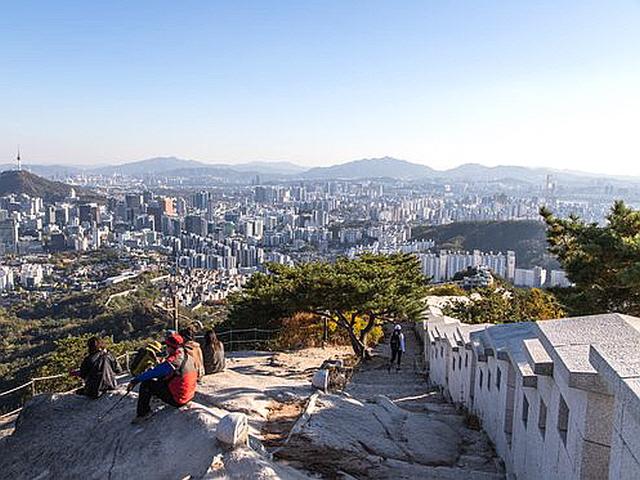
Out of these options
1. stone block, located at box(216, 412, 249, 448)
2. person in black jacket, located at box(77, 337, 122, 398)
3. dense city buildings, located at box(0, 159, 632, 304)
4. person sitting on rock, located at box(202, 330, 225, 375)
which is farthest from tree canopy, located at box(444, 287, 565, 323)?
dense city buildings, located at box(0, 159, 632, 304)

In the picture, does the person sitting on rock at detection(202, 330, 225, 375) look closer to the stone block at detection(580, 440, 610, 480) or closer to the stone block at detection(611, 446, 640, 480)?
the stone block at detection(580, 440, 610, 480)

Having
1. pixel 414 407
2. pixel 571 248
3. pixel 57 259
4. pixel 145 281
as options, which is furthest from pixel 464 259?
pixel 414 407

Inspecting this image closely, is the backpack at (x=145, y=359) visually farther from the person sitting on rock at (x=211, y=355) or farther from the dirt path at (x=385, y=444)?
the dirt path at (x=385, y=444)

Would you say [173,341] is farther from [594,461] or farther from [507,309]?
[507,309]

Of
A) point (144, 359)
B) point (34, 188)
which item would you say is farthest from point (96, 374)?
point (34, 188)

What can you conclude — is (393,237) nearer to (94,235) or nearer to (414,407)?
(94,235)
